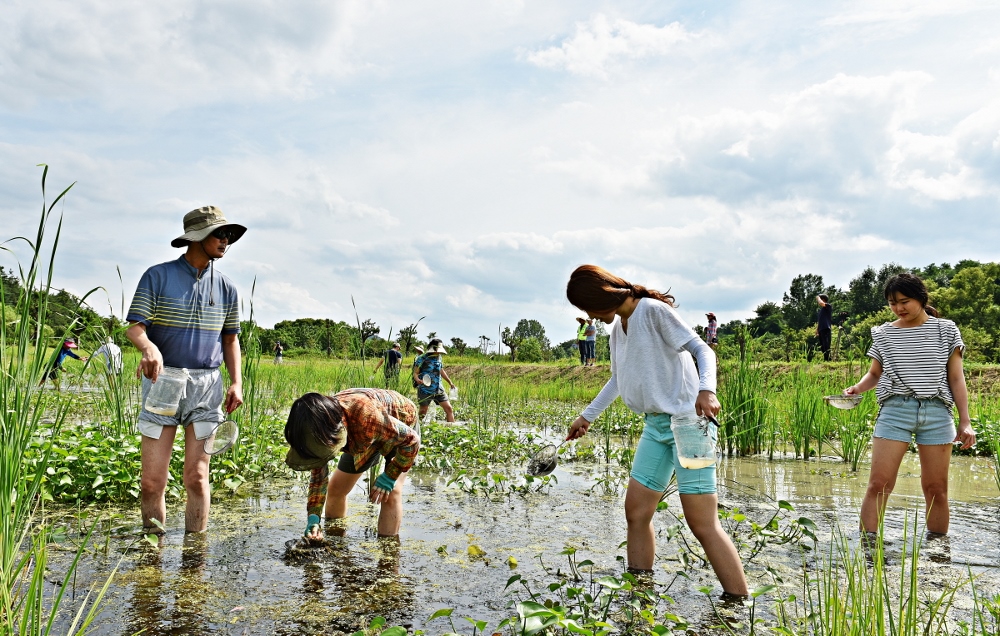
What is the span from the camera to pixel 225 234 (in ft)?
12.2

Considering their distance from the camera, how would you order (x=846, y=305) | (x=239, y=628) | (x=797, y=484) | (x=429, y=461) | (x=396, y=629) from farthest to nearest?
1. (x=846, y=305)
2. (x=429, y=461)
3. (x=797, y=484)
4. (x=239, y=628)
5. (x=396, y=629)

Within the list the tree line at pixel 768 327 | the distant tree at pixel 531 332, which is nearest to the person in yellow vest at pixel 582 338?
the tree line at pixel 768 327

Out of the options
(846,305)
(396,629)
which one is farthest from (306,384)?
(846,305)

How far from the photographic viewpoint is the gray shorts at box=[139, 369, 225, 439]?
3564 millimetres

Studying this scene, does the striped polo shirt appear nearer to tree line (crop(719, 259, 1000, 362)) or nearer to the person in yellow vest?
tree line (crop(719, 259, 1000, 362))

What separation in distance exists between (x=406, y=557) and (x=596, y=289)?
1.83m

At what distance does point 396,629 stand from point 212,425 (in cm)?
199

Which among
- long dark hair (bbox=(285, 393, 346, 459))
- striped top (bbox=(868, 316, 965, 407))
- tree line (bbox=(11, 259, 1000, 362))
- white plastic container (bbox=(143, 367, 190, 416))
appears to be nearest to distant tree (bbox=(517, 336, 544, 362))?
tree line (bbox=(11, 259, 1000, 362))

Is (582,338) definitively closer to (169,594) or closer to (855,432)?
(855,432)

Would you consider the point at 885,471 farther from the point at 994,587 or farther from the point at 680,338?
the point at 680,338

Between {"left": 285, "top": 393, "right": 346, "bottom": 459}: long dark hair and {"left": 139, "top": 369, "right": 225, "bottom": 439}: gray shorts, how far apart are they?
0.72m

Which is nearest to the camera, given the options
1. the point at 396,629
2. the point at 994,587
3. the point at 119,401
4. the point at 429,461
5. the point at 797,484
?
the point at 396,629

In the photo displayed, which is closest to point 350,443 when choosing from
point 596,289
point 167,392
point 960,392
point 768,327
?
point 167,392

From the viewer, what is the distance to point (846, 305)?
153ft
